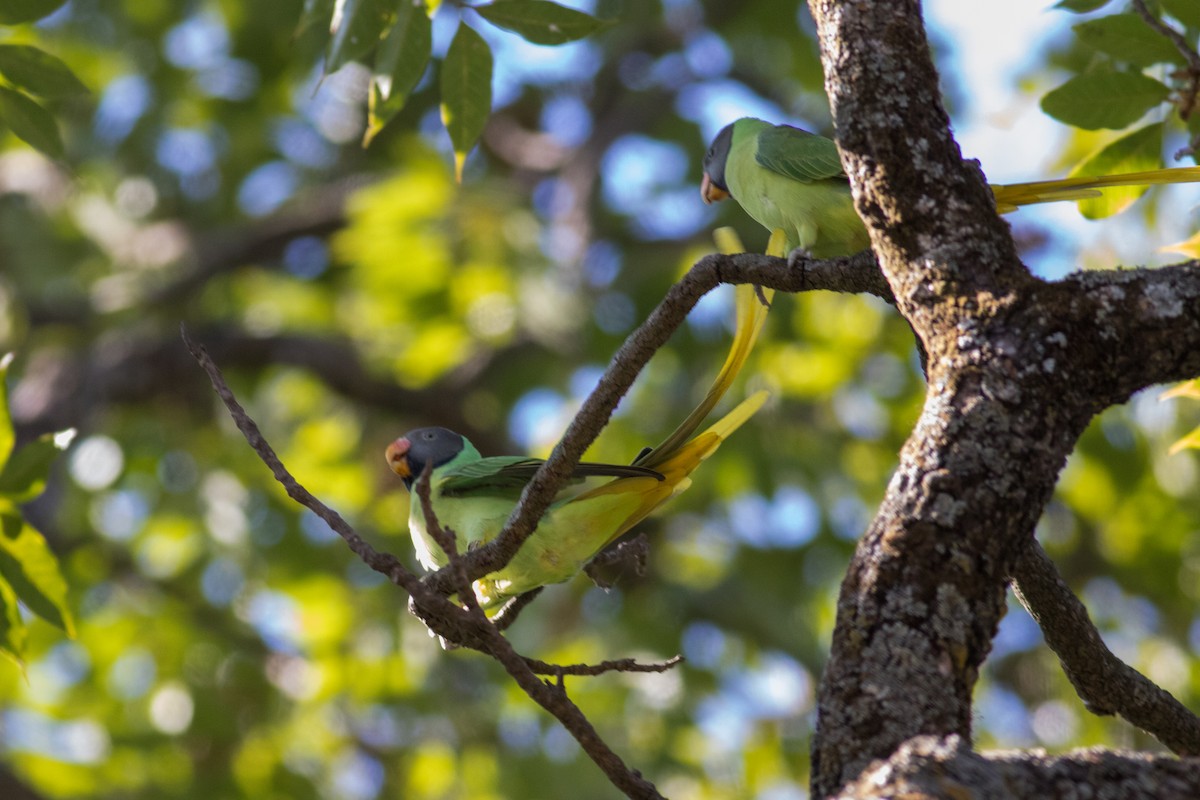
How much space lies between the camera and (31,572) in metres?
3.17

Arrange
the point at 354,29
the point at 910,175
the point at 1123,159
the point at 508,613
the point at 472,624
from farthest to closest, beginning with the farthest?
the point at 1123,159 → the point at 354,29 → the point at 508,613 → the point at 472,624 → the point at 910,175

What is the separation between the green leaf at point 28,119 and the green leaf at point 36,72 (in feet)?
0.13

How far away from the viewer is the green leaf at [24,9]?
306 cm

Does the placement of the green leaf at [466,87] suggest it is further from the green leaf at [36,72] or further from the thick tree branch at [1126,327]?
the thick tree branch at [1126,327]

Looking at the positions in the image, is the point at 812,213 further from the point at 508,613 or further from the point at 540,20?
the point at 508,613

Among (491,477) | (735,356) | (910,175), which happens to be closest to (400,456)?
(491,477)

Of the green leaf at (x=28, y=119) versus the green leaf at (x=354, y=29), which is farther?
the green leaf at (x=28, y=119)

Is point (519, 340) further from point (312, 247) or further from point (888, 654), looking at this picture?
point (888, 654)

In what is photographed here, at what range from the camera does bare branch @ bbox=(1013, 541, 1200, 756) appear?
2434 millimetres

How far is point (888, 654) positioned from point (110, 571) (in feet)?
30.7

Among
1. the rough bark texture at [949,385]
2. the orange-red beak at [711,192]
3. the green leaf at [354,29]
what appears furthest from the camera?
the orange-red beak at [711,192]

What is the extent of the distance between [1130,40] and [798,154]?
2.94ft

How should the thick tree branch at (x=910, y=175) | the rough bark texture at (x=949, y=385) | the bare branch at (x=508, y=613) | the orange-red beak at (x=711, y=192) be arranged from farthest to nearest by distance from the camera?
the orange-red beak at (x=711, y=192), the bare branch at (x=508, y=613), the thick tree branch at (x=910, y=175), the rough bark texture at (x=949, y=385)

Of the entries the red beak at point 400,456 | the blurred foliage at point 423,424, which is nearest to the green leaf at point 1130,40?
the red beak at point 400,456
